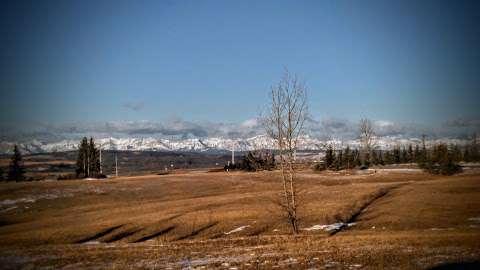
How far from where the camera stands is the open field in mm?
18953

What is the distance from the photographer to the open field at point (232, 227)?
746 inches

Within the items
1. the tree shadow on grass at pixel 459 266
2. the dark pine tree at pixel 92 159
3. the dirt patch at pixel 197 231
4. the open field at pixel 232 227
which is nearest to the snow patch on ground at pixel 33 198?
the open field at pixel 232 227

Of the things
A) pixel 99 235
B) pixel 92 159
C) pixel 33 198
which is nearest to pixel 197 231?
pixel 99 235

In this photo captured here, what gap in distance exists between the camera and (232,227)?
121 ft

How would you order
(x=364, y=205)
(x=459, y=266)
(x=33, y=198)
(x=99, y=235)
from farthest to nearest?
(x=33, y=198), (x=364, y=205), (x=99, y=235), (x=459, y=266)

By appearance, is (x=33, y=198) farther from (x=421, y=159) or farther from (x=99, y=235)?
(x=421, y=159)

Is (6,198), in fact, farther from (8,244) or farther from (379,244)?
(379,244)

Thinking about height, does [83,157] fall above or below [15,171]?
above

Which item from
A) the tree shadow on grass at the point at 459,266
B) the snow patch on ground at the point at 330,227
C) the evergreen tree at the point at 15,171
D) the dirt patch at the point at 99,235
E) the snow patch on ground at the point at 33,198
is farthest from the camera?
the evergreen tree at the point at 15,171

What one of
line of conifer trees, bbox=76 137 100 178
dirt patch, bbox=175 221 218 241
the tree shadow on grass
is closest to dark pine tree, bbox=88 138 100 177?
line of conifer trees, bbox=76 137 100 178

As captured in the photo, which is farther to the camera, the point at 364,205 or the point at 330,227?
the point at 364,205

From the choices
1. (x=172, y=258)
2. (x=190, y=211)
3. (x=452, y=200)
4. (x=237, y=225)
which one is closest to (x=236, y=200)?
(x=190, y=211)

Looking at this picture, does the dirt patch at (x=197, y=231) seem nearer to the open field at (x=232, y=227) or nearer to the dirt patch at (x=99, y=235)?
the open field at (x=232, y=227)

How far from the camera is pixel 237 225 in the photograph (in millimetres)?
37562
